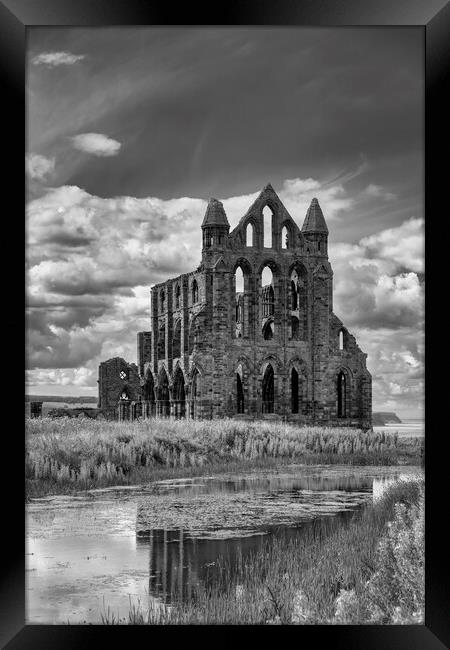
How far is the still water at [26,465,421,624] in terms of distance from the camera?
1052 cm

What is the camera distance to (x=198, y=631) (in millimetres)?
8641

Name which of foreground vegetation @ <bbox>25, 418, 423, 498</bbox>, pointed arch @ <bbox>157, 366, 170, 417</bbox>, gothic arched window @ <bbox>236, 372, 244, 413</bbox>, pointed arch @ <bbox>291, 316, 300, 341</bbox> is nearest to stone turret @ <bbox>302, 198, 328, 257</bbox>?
pointed arch @ <bbox>291, 316, 300, 341</bbox>

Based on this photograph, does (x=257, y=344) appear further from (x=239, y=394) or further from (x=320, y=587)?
(x=320, y=587)

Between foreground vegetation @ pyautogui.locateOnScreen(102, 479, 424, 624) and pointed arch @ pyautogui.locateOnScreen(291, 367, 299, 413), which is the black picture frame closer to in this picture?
foreground vegetation @ pyautogui.locateOnScreen(102, 479, 424, 624)

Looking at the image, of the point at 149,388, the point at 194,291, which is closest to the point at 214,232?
→ the point at 194,291

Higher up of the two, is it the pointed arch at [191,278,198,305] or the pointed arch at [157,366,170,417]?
the pointed arch at [191,278,198,305]

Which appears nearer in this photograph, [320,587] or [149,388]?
[320,587]

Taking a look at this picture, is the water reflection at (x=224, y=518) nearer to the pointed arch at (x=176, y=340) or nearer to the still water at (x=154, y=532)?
the still water at (x=154, y=532)

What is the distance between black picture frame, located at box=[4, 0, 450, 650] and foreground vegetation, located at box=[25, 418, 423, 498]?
342 inches

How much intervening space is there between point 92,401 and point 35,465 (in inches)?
1184

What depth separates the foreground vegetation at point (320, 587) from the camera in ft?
29.8
